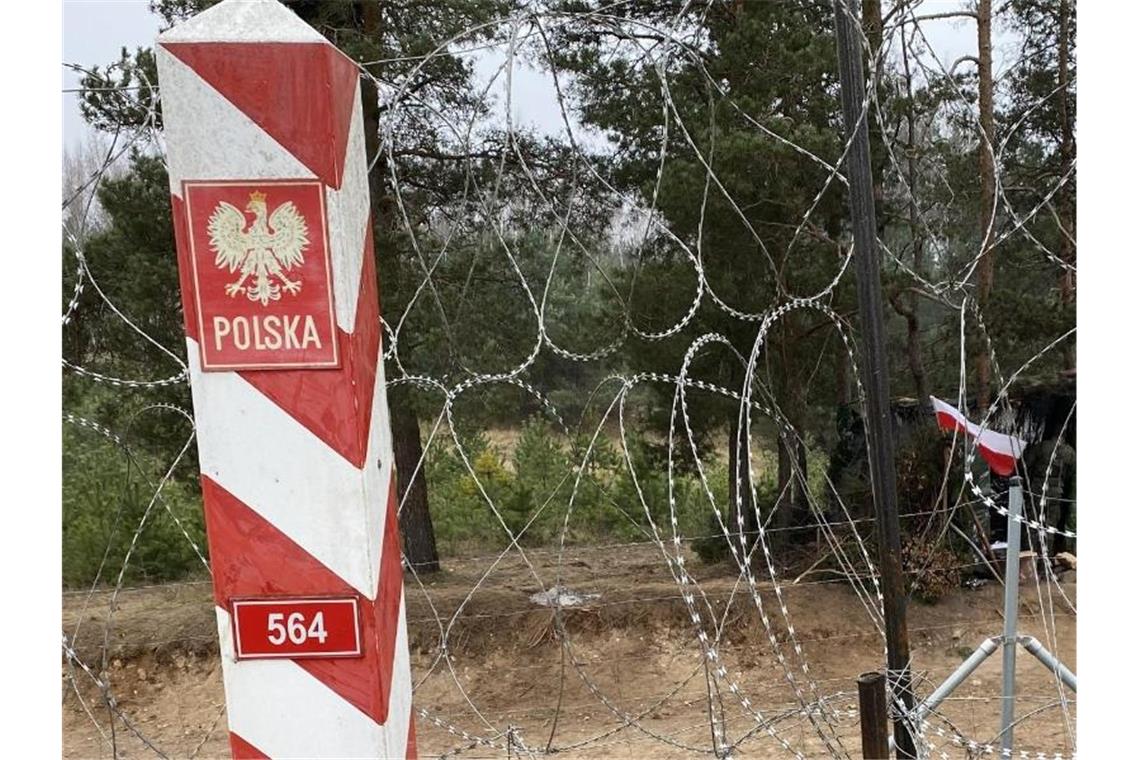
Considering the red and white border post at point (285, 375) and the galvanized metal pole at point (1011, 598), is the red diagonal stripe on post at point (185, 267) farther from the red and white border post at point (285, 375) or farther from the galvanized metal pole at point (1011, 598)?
the galvanized metal pole at point (1011, 598)

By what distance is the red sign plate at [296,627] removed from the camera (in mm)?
1513

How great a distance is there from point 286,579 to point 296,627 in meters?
0.09

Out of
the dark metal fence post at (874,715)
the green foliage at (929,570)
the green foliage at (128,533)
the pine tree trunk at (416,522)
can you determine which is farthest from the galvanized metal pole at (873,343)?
the green foliage at (128,533)

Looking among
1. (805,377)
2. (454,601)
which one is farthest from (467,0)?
(454,601)

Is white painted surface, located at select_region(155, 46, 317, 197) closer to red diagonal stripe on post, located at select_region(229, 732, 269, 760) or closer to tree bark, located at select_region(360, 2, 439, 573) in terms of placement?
red diagonal stripe on post, located at select_region(229, 732, 269, 760)

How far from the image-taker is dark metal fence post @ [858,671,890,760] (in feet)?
7.07

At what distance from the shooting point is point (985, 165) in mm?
6051

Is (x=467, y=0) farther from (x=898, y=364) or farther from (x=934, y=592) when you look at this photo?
(x=934, y=592)

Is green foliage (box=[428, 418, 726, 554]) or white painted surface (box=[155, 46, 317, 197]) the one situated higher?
white painted surface (box=[155, 46, 317, 197])

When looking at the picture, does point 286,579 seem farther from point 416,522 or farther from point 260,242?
point 416,522

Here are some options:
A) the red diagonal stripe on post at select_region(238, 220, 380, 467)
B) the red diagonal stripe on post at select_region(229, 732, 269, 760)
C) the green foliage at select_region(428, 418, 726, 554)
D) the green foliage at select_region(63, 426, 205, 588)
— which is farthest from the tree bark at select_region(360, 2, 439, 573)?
the red diagonal stripe on post at select_region(238, 220, 380, 467)

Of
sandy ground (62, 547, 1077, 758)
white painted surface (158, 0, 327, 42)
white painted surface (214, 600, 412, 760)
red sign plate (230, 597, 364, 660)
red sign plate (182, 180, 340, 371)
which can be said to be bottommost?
sandy ground (62, 547, 1077, 758)

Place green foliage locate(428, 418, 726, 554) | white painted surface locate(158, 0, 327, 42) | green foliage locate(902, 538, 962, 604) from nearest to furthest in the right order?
1. white painted surface locate(158, 0, 327, 42)
2. green foliage locate(902, 538, 962, 604)
3. green foliage locate(428, 418, 726, 554)

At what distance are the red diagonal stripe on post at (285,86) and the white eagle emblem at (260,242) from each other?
0.09m
